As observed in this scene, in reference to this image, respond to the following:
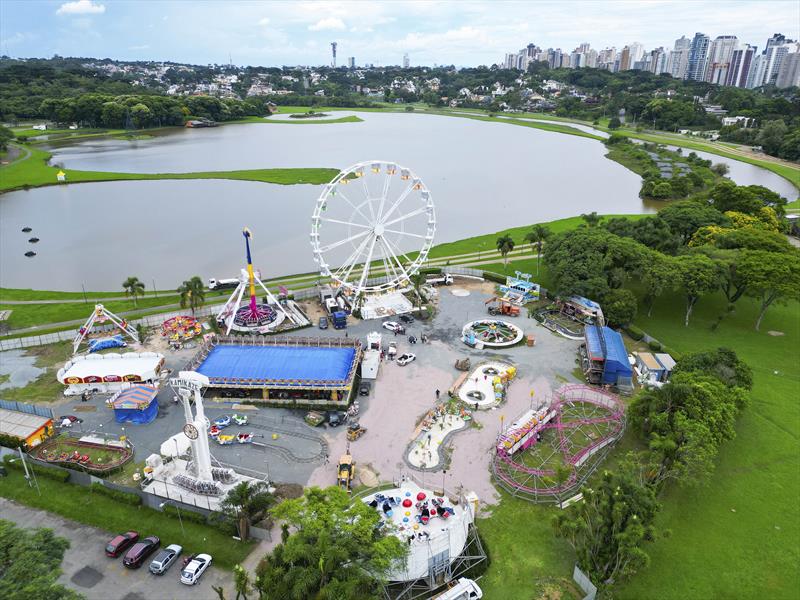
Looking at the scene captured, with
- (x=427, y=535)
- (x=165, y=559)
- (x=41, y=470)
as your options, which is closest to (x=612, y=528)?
(x=427, y=535)

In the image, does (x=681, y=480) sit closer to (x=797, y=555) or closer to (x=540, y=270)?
(x=797, y=555)

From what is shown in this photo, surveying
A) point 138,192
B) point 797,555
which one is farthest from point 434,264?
point 138,192

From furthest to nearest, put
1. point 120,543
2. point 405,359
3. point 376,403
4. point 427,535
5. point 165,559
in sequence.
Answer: point 405,359 < point 376,403 < point 120,543 < point 165,559 < point 427,535

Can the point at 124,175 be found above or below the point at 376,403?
above

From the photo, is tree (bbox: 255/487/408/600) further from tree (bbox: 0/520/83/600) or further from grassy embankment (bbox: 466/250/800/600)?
tree (bbox: 0/520/83/600)

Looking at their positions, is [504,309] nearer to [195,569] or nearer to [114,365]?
[114,365]

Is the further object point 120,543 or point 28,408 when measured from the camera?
point 28,408
